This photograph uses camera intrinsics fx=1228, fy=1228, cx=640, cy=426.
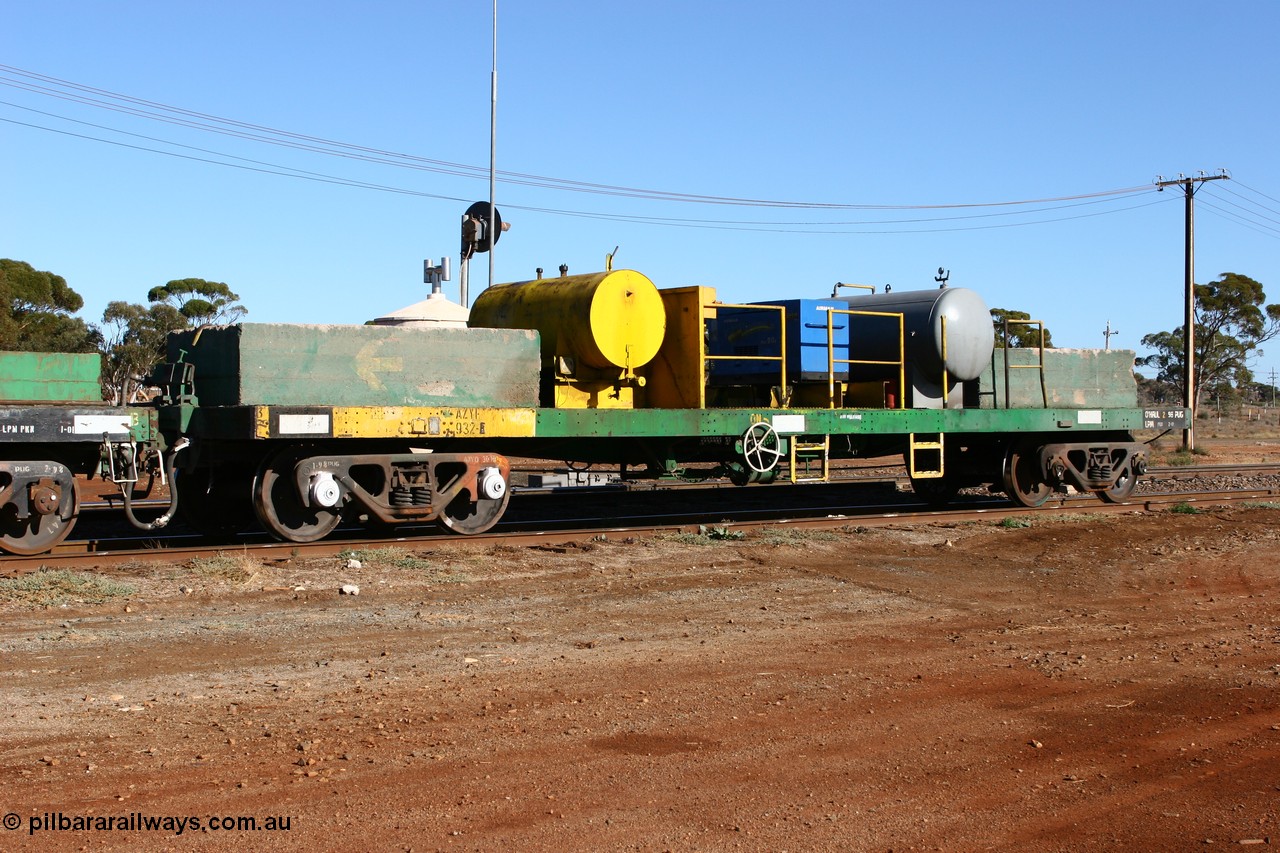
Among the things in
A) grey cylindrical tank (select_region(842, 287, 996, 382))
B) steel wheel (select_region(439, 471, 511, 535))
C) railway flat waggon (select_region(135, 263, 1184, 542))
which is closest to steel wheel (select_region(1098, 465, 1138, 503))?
railway flat waggon (select_region(135, 263, 1184, 542))

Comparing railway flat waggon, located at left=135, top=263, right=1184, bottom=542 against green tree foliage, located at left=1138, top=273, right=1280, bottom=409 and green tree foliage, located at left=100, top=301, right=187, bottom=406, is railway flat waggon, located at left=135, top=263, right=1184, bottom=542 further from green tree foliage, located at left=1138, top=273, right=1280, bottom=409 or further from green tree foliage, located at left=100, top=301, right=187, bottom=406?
green tree foliage, located at left=1138, top=273, right=1280, bottom=409

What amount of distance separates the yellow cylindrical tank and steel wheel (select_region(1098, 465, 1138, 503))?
25.5ft

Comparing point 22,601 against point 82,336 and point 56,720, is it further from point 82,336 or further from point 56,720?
point 82,336

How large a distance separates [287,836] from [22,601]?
5346 mm

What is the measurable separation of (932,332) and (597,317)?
5.01 m

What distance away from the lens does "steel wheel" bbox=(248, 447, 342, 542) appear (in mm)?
11406

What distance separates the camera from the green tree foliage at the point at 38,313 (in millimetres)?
36812

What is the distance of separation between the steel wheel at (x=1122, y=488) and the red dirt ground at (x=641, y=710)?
716 centimetres

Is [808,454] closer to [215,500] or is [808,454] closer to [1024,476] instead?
[1024,476]

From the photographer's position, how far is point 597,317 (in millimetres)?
12938

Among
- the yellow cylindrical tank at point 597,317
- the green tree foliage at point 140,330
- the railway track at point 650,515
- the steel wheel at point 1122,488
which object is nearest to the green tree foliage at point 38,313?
the green tree foliage at point 140,330

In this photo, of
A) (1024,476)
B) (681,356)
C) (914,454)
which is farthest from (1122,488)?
(681,356)

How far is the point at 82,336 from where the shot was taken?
41406 mm

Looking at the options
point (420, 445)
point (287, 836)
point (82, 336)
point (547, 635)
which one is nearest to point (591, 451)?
point (420, 445)
